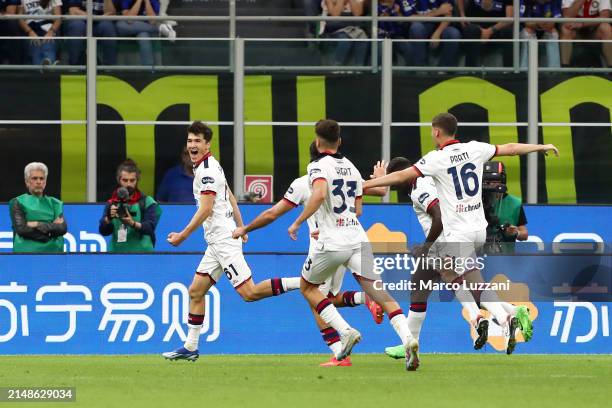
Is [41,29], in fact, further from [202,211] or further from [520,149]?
[520,149]

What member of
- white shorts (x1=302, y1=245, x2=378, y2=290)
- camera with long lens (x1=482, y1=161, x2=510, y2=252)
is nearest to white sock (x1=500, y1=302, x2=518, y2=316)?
white shorts (x1=302, y1=245, x2=378, y2=290)

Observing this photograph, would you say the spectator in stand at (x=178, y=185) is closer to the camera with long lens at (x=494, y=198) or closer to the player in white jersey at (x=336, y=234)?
the camera with long lens at (x=494, y=198)

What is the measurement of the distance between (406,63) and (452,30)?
1.00m

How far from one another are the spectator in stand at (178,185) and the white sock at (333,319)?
769 centimetres

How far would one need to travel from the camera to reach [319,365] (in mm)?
13695

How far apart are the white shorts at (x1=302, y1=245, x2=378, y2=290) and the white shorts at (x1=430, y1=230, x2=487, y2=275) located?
2.22 ft

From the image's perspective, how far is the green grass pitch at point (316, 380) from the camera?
10406 mm

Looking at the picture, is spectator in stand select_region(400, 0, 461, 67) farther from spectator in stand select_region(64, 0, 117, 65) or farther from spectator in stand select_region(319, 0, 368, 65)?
spectator in stand select_region(64, 0, 117, 65)

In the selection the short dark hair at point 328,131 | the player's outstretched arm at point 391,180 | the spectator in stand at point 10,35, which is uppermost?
the spectator in stand at point 10,35

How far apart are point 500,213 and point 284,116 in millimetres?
4744

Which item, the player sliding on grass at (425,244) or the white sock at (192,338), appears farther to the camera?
the white sock at (192,338)

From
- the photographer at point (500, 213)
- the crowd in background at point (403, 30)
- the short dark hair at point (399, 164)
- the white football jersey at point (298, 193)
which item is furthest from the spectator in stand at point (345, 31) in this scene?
the short dark hair at point (399, 164)

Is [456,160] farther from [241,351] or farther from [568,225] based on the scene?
[568,225]

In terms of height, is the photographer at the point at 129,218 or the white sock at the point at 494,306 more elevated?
the photographer at the point at 129,218
